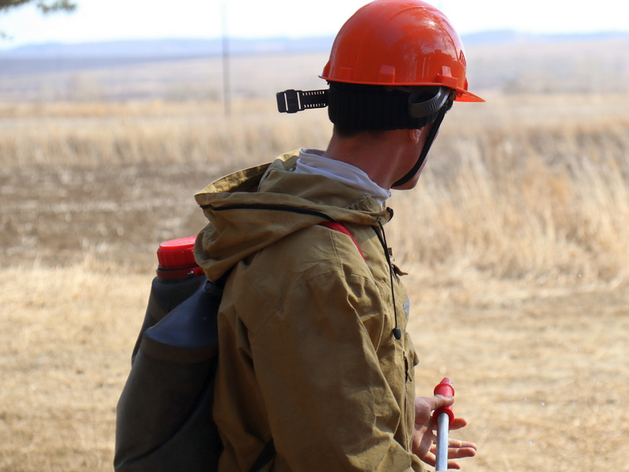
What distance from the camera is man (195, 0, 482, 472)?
142 cm

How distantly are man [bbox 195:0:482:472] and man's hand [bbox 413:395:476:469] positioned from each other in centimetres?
21

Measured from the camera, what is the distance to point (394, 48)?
1800 mm

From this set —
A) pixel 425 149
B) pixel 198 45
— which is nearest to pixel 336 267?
pixel 425 149

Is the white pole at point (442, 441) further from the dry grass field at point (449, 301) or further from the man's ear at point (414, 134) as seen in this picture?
the dry grass field at point (449, 301)

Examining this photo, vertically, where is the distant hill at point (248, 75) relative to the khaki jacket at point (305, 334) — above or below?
below

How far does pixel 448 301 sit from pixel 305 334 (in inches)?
185

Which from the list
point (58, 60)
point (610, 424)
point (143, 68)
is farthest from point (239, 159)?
point (58, 60)

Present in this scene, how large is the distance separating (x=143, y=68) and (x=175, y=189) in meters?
83.5

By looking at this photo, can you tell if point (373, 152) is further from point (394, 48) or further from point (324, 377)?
point (324, 377)

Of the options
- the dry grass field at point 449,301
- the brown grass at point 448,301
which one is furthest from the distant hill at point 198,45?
the dry grass field at point 449,301

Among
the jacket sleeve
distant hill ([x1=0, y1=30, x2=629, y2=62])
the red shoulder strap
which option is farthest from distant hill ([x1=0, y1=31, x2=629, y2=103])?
distant hill ([x1=0, y1=30, x2=629, y2=62])

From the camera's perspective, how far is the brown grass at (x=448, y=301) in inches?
148

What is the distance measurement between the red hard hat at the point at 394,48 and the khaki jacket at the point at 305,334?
1.22ft

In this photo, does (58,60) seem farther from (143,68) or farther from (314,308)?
(314,308)
